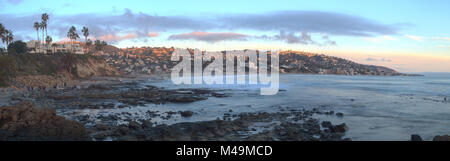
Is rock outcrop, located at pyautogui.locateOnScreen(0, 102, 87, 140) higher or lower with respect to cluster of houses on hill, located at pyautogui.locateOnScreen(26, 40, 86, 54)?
lower

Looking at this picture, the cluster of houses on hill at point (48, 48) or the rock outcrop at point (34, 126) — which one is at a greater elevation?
the cluster of houses on hill at point (48, 48)

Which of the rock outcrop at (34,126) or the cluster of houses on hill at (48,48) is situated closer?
the rock outcrop at (34,126)

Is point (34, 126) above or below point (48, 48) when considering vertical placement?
below

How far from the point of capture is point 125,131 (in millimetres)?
17000

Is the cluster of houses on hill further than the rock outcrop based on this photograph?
Yes

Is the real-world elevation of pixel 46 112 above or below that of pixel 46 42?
below

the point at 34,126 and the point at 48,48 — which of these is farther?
the point at 48,48
